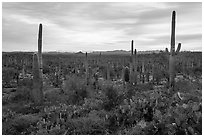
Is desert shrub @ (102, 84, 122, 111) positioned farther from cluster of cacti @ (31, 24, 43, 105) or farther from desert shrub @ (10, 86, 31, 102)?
desert shrub @ (10, 86, 31, 102)

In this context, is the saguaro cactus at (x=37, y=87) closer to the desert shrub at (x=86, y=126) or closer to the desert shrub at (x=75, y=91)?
the desert shrub at (x=75, y=91)

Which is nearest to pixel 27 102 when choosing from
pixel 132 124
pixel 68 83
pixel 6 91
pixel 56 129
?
pixel 68 83

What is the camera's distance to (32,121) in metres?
8.59

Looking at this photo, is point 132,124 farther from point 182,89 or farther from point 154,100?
point 182,89

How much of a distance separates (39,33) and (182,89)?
7.86 meters

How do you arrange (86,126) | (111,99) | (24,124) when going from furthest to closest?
(111,99), (24,124), (86,126)

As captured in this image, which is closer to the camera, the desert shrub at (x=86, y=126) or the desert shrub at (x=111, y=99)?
the desert shrub at (x=86, y=126)

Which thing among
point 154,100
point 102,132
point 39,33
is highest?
point 39,33

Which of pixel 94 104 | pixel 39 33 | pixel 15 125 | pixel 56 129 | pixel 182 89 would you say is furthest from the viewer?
pixel 182 89

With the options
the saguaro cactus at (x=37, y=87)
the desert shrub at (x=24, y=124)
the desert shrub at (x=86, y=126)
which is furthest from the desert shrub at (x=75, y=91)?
the desert shrub at (x=86, y=126)

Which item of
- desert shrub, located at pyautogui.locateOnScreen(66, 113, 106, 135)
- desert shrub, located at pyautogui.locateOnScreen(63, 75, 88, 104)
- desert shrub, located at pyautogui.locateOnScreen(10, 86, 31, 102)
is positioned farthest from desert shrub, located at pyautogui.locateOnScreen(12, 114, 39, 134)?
desert shrub, located at pyautogui.locateOnScreen(10, 86, 31, 102)

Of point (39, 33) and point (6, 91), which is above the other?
point (39, 33)

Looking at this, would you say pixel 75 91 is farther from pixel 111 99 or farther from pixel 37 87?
pixel 111 99

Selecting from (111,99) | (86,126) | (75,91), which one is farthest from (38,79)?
(86,126)
